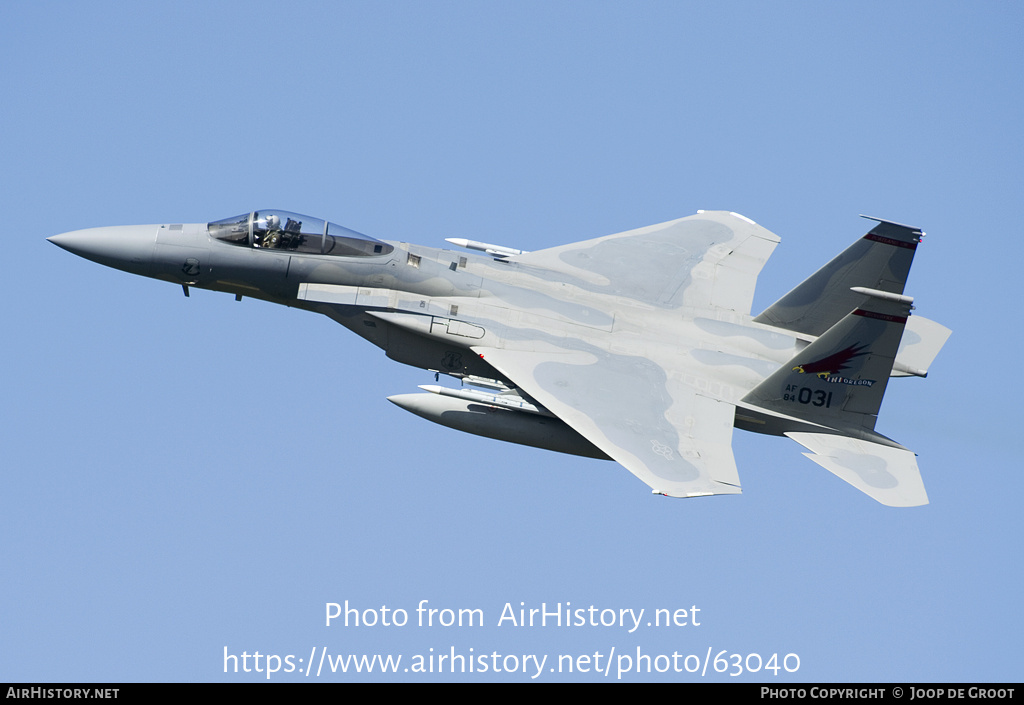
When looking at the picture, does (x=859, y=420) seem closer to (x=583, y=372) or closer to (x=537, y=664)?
(x=583, y=372)

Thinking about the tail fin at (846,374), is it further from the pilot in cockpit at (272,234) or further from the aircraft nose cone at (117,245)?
the aircraft nose cone at (117,245)

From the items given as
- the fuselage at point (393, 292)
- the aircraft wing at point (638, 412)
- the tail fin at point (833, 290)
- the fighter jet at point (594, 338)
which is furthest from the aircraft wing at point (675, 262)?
the aircraft wing at point (638, 412)

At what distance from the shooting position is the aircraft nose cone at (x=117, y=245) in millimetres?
20250

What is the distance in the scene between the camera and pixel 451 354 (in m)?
20.4

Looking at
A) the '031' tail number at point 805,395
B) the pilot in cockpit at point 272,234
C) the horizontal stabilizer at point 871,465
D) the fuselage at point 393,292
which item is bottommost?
the horizontal stabilizer at point 871,465

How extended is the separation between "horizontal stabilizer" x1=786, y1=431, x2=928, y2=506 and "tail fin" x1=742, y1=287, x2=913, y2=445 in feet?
0.84

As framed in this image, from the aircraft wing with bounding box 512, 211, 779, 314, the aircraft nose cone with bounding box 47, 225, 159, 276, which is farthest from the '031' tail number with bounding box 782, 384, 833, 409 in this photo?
the aircraft nose cone with bounding box 47, 225, 159, 276

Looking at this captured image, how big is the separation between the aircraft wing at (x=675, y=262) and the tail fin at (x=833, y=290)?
0.87 meters

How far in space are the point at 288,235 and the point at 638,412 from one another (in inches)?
247

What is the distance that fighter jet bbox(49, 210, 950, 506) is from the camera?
19422 millimetres

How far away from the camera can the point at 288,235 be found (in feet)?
67.0

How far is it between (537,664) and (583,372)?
4.83 m

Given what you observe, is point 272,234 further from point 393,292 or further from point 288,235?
point 393,292

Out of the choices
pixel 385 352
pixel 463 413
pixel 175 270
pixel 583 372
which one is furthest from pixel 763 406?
pixel 175 270
